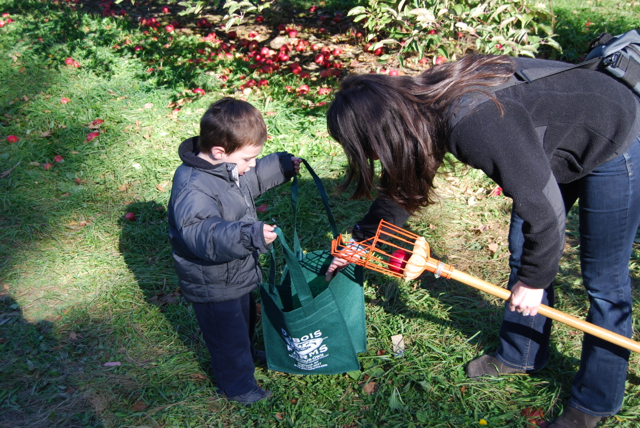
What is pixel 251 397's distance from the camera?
2.34 m

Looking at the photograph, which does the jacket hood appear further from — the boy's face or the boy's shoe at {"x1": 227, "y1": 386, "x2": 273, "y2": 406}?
the boy's shoe at {"x1": 227, "y1": 386, "x2": 273, "y2": 406}

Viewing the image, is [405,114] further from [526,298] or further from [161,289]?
[161,289]

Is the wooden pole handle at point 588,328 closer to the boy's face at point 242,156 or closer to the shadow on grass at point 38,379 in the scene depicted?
the boy's face at point 242,156

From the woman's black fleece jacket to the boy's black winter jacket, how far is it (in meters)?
0.82

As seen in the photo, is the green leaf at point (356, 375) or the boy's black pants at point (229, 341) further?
the green leaf at point (356, 375)

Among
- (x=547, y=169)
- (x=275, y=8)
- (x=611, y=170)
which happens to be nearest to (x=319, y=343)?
(x=547, y=169)

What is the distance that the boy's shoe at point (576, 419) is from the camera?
6.80 ft

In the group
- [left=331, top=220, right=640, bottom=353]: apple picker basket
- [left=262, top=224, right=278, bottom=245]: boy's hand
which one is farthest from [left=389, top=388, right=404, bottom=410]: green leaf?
[left=262, top=224, right=278, bottom=245]: boy's hand

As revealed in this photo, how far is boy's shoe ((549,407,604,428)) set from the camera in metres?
2.07

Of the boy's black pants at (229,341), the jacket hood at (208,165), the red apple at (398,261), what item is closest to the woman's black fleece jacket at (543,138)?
the red apple at (398,261)

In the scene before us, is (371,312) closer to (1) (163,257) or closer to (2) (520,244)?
(2) (520,244)

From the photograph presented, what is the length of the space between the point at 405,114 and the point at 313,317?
90cm

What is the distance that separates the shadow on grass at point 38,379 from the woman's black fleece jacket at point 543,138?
2121 mm

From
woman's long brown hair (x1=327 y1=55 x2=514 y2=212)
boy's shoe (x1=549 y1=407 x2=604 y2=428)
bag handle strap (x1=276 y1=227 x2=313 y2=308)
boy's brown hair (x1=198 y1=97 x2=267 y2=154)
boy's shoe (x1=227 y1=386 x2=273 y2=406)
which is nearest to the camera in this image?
woman's long brown hair (x1=327 y1=55 x2=514 y2=212)
